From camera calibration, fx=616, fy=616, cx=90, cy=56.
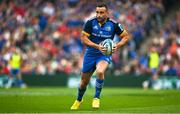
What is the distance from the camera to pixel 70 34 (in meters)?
37.4

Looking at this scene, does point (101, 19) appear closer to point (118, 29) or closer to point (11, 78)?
point (118, 29)

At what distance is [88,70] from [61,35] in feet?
67.6

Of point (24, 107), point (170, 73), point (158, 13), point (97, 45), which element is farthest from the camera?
point (158, 13)

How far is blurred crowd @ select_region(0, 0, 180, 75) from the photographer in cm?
3647

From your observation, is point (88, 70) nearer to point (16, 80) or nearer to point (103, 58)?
point (103, 58)

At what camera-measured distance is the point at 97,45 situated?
16594 millimetres

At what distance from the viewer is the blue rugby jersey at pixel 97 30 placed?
1683 centimetres

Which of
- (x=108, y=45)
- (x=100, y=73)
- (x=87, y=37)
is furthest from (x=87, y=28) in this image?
(x=100, y=73)

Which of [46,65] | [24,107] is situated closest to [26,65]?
[46,65]

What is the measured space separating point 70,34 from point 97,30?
67.7ft

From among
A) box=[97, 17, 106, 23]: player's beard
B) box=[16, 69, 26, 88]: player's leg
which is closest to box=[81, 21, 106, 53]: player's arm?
box=[97, 17, 106, 23]: player's beard

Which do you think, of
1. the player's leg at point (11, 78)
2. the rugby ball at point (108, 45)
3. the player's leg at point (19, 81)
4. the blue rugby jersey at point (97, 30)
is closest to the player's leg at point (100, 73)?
the rugby ball at point (108, 45)

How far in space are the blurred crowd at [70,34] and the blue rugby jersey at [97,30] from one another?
18.6m

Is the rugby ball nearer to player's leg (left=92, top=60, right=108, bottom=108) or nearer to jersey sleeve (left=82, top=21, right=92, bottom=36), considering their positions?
player's leg (left=92, top=60, right=108, bottom=108)
